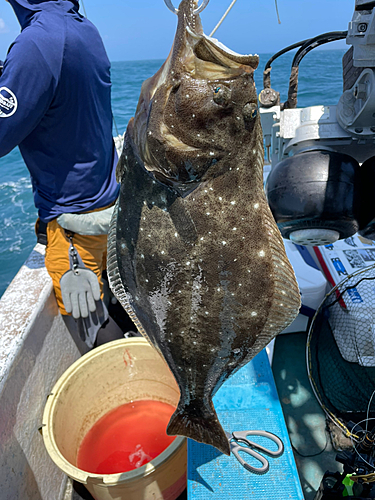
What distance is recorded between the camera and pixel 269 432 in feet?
7.40

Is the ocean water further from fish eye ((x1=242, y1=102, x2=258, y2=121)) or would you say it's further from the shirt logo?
fish eye ((x1=242, y1=102, x2=258, y2=121))

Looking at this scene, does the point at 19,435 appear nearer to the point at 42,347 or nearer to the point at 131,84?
the point at 42,347

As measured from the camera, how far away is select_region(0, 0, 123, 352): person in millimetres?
2053

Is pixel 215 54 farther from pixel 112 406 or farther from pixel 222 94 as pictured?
pixel 112 406

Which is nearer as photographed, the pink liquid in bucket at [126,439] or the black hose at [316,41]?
the black hose at [316,41]

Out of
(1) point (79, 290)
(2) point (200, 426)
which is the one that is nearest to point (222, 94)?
(2) point (200, 426)

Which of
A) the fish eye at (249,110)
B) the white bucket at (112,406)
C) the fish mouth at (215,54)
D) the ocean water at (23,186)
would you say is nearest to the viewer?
the fish mouth at (215,54)

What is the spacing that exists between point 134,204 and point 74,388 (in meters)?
2.16

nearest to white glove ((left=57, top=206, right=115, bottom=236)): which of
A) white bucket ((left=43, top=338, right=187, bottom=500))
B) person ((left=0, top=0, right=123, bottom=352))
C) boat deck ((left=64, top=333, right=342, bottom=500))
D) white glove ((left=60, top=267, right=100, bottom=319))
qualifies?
person ((left=0, top=0, right=123, bottom=352))

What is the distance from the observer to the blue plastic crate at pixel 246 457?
6.61 feet

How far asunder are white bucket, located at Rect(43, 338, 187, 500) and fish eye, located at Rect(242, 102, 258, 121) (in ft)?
6.70

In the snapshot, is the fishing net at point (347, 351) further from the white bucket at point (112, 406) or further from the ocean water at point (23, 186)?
the ocean water at point (23, 186)

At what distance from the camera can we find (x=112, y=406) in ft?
10.7

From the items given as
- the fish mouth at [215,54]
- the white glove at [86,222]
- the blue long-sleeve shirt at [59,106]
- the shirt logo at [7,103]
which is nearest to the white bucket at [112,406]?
the white glove at [86,222]
